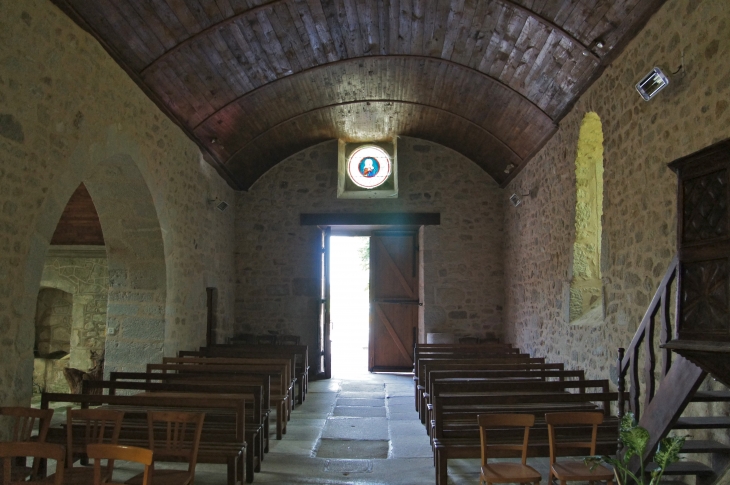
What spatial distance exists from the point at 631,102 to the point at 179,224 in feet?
17.2

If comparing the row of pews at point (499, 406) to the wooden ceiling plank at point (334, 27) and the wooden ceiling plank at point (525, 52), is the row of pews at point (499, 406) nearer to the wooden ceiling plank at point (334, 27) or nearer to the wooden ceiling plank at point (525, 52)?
the wooden ceiling plank at point (525, 52)

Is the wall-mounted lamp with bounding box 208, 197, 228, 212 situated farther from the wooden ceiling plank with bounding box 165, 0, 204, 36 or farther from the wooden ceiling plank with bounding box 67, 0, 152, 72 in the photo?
the wooden ceiling plank with bounding box 165, 0, 204, 36

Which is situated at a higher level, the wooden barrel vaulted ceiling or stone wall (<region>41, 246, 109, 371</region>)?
the wooden barrel vaulted ceiling

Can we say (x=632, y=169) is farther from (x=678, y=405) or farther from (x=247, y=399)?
(x=247, y=399)

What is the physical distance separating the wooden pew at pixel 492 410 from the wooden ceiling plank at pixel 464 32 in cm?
364

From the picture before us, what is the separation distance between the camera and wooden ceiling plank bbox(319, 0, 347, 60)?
5803mm

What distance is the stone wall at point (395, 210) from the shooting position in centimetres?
1012

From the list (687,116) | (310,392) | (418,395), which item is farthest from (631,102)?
(310,392)

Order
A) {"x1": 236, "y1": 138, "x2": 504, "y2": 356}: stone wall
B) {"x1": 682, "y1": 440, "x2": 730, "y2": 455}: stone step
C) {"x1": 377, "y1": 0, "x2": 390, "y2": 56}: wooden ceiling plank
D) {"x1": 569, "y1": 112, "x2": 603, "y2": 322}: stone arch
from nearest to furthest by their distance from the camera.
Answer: {"x1": 682, "y1": 440, "x2": 730, "y2": 455}: stone step → {"x1": 377, "y1": 0, "x2": 390, "y2": 56}: wooden ceiling plank → {"x1": 569, "y1": 112, "x2": 603, "y2": 322}: stone arch → {"x1": 236, "y1": 138, "x2": 504, "y2": 356}: stone wall

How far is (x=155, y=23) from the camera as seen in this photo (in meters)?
5.21

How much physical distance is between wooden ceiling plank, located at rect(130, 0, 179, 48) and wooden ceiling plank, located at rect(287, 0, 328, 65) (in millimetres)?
1178

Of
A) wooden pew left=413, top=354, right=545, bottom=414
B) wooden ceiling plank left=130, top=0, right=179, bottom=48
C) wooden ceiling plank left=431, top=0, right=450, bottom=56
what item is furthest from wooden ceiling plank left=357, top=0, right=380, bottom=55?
wooden pew left=413, top=354, right=545, bottom=414

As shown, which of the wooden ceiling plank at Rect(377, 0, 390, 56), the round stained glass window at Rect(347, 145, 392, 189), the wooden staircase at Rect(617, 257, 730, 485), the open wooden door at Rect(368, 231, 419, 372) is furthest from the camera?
the open wooden door at Rect(368, 231, 419, 372)

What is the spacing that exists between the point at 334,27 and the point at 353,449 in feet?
14.4
